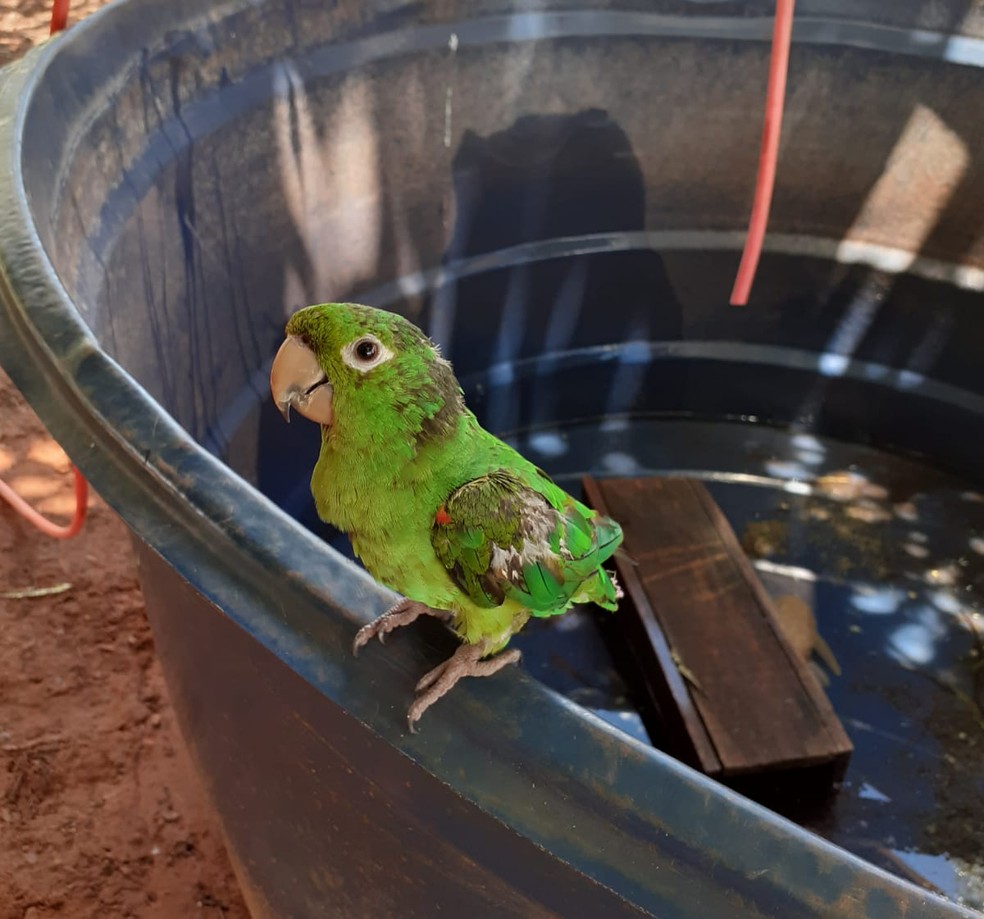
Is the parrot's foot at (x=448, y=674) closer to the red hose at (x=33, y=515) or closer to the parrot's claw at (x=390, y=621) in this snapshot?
the parrot's claw at (x=390, y=621)

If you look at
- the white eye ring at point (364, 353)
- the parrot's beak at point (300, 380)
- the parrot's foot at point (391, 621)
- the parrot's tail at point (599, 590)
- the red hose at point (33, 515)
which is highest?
the white eye ring at point (364, 353)

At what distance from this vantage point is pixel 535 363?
222cm


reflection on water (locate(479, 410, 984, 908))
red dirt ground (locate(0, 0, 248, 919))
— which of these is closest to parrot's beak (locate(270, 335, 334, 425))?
red dirt ground (locate(0, 0, 248, 919))

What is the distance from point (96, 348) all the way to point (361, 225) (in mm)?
1099

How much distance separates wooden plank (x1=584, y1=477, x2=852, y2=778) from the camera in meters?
1.55

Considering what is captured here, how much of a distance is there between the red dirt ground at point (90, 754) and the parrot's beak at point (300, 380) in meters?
0.96

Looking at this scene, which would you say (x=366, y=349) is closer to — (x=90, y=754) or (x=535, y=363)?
(x=90, y=754)

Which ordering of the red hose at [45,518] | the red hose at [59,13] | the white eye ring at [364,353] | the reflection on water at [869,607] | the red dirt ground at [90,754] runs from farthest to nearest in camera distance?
the reflection on water at [869,607] < the red hose at [45,518] < the red dirt ground at [90,754] < the red hose at [59,13] < the white eye ring at [364,353]

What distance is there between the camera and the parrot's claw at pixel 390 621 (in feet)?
2.15

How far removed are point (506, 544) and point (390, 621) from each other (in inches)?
4.5

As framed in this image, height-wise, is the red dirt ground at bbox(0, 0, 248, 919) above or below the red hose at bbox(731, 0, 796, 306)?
below

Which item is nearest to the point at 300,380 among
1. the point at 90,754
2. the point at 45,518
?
the point at 90,754

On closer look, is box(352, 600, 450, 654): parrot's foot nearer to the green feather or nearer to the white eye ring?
the green feather

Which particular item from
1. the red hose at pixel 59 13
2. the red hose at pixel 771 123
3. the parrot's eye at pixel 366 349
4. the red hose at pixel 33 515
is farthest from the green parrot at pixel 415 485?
the red hose at pixel 33 515
